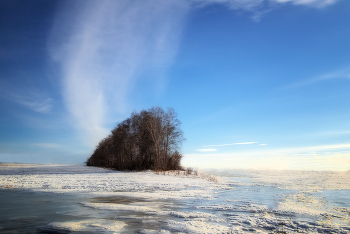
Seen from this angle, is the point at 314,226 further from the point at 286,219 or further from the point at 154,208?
the point at 154,208

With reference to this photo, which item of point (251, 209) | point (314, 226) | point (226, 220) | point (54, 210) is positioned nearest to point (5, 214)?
point (54, 210)

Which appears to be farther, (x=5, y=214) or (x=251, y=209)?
(x=251, y=209)

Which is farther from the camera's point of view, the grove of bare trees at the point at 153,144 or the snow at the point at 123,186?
the grove of bare trees at the point at 153,144

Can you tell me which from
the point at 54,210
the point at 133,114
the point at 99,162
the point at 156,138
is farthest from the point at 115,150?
the point at 54,210

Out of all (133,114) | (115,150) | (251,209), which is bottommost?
(251,209)

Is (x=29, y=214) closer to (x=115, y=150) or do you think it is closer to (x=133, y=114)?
(x=133, y=114)

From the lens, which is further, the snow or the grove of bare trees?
the grove of bare trees

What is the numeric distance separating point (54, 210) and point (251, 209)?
7.27 m

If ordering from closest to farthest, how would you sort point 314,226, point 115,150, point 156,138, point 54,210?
point 314,226, point 54,210, point 156,138, point 115,150

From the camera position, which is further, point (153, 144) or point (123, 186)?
point (153, 144)

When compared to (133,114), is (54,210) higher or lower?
lower

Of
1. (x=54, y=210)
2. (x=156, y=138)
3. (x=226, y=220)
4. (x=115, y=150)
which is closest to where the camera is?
(x=226, y=220)

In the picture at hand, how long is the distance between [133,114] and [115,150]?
14851 millimetres

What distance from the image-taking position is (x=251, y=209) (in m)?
9.04
